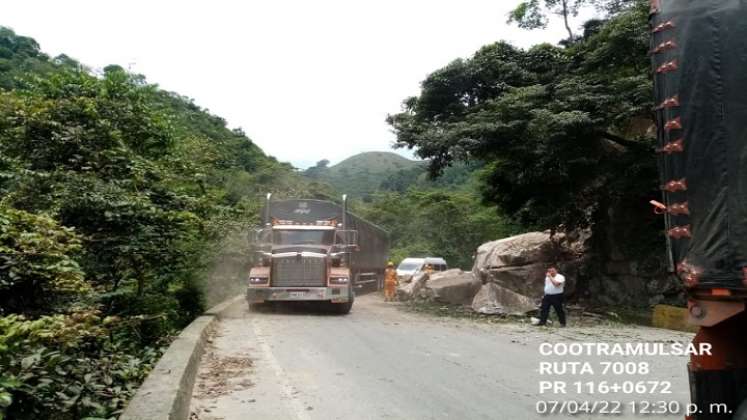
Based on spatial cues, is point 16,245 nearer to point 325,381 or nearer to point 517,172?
point 325,381

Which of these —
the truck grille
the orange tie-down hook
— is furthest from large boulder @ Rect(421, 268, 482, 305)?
the orange tie-down hook

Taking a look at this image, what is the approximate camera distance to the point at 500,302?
1712cm

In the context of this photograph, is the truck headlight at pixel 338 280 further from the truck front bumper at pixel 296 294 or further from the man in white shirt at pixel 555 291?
the man in white shirt at pixel 555 291

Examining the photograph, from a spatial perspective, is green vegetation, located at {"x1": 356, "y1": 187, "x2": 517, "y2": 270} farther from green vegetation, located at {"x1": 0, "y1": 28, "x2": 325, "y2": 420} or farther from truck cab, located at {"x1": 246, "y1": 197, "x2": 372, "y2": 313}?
green vegetation, located at {"x1": 0, "y1": 28, "x2": 325, "y2": 420}

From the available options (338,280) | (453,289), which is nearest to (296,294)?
(338,280)

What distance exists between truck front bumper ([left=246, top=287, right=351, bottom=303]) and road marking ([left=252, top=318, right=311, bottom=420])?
14.2ft

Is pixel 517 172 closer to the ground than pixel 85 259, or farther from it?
farther from it

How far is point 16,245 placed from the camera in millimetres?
5320

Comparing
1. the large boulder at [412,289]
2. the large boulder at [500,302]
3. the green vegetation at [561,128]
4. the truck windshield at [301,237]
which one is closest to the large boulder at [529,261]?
the green vegetation at [561,128]

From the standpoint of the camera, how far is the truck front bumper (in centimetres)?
1546

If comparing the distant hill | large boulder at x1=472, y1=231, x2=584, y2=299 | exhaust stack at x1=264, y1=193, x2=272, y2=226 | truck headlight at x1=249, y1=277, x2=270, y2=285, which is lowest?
truck headlight at x1=249, y1=277, x2=270, y2=285

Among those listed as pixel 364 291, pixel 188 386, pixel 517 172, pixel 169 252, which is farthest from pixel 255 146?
pixel 188 386

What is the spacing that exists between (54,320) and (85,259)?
4903mm

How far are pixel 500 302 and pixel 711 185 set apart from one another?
44.4ft
